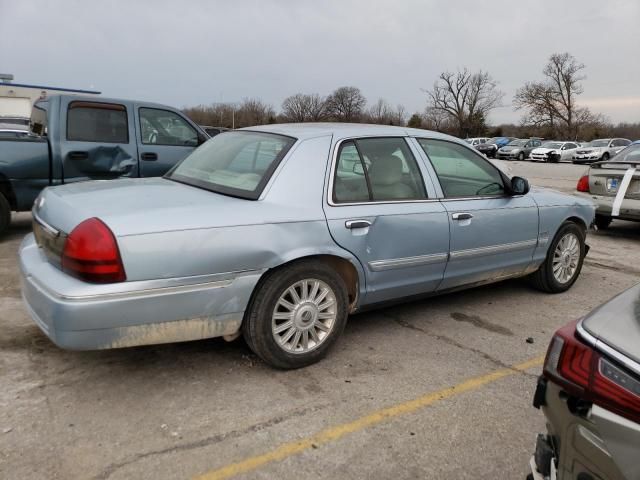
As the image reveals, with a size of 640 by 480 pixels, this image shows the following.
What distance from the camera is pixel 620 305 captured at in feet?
6.39

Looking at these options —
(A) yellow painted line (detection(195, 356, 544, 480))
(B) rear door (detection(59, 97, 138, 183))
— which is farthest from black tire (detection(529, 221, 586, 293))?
(B) rear door (detection(59, 97, 138, 183))

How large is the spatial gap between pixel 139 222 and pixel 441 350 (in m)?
2.26

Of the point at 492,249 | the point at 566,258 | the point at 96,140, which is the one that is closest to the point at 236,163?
the point at 492,249

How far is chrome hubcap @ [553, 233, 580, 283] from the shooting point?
5.16 meters

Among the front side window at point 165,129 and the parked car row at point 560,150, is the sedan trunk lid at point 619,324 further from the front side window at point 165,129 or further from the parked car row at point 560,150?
the parked car row at point 560,150

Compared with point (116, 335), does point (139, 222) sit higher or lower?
higher

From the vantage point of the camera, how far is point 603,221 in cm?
889

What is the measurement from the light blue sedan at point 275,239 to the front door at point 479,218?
0.01m

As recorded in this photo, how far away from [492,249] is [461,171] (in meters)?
0.68

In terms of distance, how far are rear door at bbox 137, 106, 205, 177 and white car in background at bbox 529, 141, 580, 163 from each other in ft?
110

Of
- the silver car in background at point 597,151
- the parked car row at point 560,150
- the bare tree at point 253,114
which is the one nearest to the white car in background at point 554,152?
the parked car row at point 560,150

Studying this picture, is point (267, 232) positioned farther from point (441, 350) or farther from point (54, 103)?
point (54, 103)

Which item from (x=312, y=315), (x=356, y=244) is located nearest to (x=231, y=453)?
(x=312, y=315)

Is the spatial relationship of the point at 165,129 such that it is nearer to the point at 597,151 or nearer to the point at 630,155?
the point at 630,155
